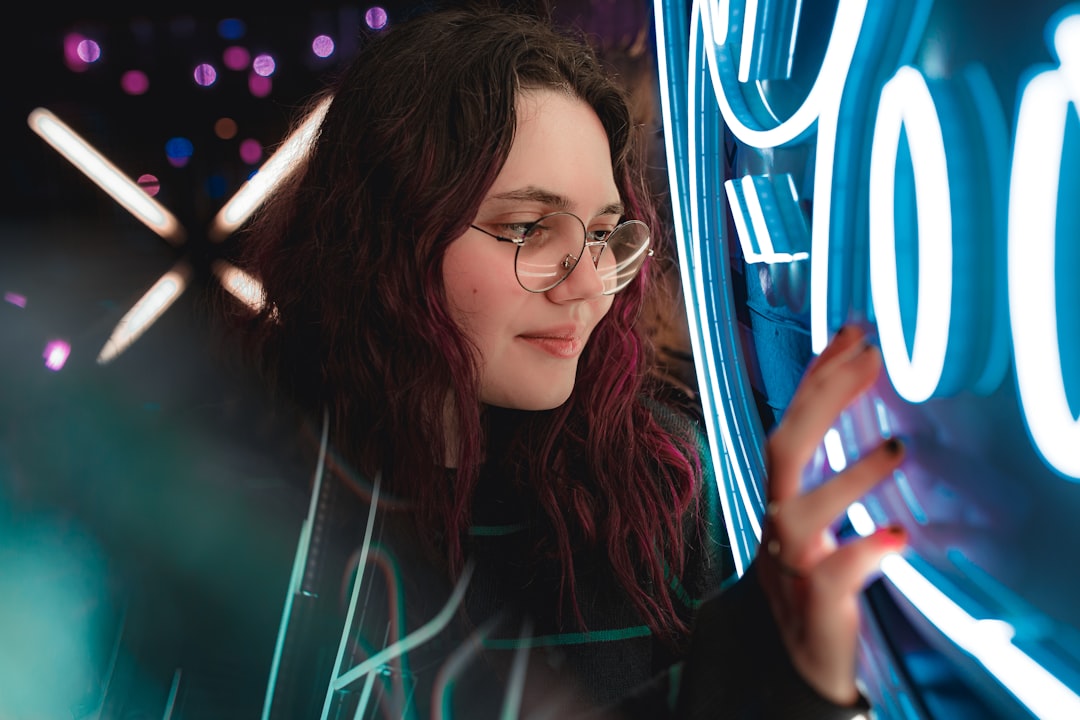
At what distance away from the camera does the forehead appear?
1.28 m

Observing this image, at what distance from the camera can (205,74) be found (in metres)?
4.68

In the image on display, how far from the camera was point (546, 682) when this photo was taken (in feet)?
4.80

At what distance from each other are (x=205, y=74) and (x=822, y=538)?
15.8 feet

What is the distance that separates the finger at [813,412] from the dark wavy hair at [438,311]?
0.66m

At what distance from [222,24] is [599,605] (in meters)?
4.11

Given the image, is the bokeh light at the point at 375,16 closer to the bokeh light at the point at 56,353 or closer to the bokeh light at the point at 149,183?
the bokeh light at the point at 149,183

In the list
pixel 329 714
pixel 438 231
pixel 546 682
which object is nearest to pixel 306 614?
pixel 329 714

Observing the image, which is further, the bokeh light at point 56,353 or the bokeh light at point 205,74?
the bokeh light at point 205,74

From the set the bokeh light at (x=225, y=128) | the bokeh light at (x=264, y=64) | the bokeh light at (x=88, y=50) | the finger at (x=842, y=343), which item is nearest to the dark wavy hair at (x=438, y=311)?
the finger at (x=842, y=343)

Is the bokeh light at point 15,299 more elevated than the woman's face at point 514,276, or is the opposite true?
the woman's face at point 514,276

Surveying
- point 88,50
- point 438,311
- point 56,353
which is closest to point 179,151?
point 88,50

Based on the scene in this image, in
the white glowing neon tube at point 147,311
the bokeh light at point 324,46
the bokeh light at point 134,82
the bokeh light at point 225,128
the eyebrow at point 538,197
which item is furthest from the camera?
the bokeh light at point 225,128

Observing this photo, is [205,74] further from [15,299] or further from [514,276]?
[514,276]

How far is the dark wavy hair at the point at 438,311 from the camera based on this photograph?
1333mm
